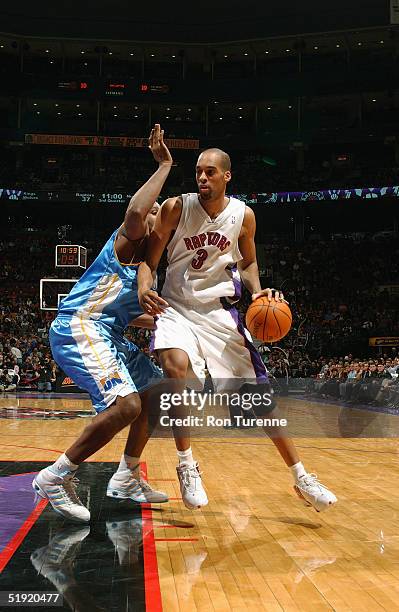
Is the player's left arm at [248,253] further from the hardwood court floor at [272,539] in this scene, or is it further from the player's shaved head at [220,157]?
the hardwood court floor at [272,539]

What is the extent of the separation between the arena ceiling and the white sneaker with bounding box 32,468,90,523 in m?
30.8

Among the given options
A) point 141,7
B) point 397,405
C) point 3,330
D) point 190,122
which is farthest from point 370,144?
point 397,405

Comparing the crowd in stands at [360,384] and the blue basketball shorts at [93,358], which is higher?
the blue basketball shorts at [93,358]

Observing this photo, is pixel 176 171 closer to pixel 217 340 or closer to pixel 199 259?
pixel 199 259

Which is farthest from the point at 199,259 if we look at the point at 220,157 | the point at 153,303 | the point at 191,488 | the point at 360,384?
the point at 360,384

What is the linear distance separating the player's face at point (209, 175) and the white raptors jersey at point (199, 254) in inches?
5.2

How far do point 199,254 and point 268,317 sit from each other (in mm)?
575

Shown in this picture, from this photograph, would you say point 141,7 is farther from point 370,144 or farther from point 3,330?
→ point 3,330

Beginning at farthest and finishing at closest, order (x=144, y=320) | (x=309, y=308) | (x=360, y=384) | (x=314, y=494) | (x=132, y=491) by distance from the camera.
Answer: (x=309, y=308) < (x=360, y=384) < (x=132, y=491) < (x=144, y=320) < (x=314, y=494)

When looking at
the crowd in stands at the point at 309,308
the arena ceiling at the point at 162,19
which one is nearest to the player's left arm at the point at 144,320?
the crowd in stands at the point at 309,308

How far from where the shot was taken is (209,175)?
13.5ft

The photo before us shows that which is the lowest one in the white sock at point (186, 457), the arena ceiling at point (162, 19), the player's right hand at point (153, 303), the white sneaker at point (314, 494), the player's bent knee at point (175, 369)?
the white sneaker at point (314, 494)

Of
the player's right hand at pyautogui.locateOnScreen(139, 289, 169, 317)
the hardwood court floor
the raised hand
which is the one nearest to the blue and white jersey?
the player's right hand at pyautogui.locateOnScreen(139, 289, 169, 317)

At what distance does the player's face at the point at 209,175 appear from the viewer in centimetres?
411
